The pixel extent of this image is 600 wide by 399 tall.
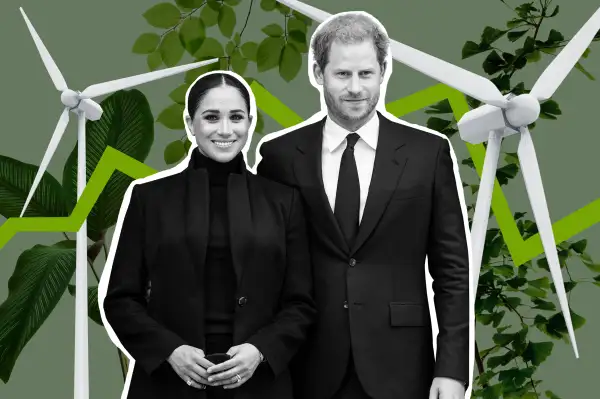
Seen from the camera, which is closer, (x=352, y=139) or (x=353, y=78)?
(x=353, y=78)

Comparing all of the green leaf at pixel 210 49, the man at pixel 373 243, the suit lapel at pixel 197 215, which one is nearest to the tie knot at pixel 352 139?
the man at pixel 373 243

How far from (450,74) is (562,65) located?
1.61 feet

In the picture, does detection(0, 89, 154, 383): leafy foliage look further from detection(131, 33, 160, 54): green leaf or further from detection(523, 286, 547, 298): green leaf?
detection(523, 286, 547, 298): green leaf

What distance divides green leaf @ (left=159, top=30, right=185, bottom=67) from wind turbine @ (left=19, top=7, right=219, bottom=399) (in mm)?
638

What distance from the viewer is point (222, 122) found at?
14.0 feet

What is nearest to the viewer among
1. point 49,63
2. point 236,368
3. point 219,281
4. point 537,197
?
point 236,368

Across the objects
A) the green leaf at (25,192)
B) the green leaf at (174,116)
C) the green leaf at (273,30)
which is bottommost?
the green leaf at (25,192)

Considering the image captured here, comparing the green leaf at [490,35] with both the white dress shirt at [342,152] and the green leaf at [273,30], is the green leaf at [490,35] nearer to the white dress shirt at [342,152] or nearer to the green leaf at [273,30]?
the green leaf at [273,30]

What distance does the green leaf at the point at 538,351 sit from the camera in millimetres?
5805

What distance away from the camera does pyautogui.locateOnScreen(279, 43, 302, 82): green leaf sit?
231 inches

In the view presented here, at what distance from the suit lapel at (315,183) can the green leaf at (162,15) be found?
1.73m

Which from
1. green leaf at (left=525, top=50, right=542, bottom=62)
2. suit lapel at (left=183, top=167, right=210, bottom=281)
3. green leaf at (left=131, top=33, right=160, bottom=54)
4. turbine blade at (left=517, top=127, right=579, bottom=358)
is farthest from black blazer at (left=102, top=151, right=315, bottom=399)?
green leaf at (left=525, top=50, right=542, bottom=62)

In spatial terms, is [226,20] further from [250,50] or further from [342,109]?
[342,109]

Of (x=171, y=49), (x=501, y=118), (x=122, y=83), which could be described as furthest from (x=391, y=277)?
(x=171, y=49)
